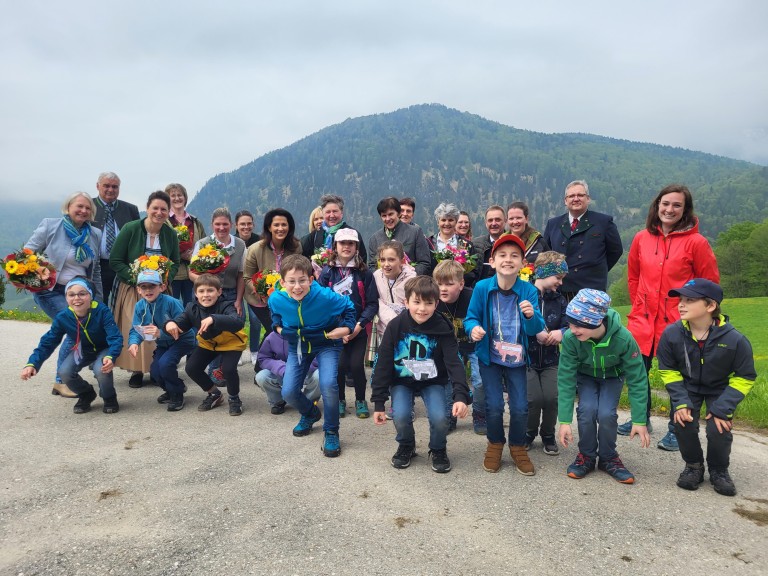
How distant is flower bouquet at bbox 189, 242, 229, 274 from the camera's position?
700cm

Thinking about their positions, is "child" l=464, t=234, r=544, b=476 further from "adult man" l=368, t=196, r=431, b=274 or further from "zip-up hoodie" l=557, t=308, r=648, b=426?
"adult man" l=368, t=196, r=431, b=274

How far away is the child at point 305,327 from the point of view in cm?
492

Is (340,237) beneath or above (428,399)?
above

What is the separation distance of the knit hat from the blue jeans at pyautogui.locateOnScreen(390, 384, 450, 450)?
1.36 m

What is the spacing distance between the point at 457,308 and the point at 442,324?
38.0 inches

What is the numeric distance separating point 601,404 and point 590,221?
2381mm

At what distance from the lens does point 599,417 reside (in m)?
4.19

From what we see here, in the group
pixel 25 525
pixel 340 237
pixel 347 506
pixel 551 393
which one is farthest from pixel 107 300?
pixel 551 393

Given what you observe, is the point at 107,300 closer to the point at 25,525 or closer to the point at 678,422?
the point at 25,525

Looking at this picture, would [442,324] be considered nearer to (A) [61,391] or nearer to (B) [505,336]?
(B) [505,336]

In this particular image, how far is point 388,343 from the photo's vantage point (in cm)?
443

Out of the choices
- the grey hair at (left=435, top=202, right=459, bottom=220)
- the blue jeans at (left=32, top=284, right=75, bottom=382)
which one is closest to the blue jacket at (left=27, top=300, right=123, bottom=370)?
the blue jeans at (left=32, top=284, right=75, bottom=382)

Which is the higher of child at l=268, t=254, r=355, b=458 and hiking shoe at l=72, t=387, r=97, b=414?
child at l=268, t=254, r=355, b=458

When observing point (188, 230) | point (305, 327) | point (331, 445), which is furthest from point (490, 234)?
point (188, 230)
